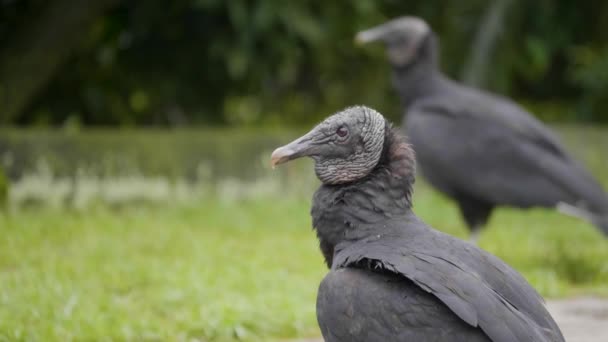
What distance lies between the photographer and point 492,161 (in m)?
4.95

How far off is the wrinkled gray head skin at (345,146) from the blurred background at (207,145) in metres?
1.10

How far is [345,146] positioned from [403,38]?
10.6 feet

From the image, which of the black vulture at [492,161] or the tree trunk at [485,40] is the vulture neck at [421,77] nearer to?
the black vulture at [492,161]

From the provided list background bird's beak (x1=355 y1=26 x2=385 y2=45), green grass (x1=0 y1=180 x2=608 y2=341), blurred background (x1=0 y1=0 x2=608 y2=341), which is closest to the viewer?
green grass (x1=0 y1=180 x2=608 y2=341)

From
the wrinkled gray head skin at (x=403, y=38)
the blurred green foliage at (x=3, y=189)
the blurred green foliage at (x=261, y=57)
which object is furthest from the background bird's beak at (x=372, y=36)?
the blurred green foliage at (x=3, y=189)

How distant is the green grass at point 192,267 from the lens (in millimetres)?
3402

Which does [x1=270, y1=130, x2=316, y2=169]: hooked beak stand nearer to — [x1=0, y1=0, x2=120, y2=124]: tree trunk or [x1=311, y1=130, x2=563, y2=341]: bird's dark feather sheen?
[x1=311, y1=130, x2=563, y2=341]: bird's dark feather sheen

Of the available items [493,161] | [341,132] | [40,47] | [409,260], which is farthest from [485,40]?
[409,260]

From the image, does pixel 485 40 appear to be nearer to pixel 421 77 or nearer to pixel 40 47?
pixel 421 77

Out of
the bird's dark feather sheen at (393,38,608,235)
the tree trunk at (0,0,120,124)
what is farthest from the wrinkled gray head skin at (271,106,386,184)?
the tree trunk at (0,0,120,124)

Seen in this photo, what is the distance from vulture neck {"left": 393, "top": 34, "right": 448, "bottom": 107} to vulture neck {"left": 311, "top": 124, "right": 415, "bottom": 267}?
2818 millimetres

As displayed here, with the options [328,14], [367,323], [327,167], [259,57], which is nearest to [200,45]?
[259,57]

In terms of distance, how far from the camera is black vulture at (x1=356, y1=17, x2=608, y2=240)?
4793 mm

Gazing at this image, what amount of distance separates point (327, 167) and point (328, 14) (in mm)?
5096
